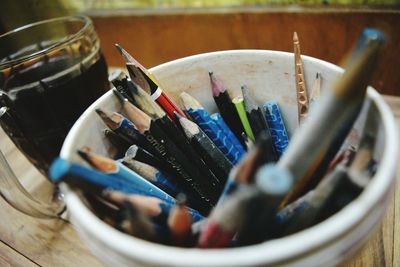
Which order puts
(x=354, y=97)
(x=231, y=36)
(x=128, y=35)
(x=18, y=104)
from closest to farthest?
1. (x=354, y=97)
2. (x=18, y=104)
3. (x=231, y=36)
4. (x=128, y=35)

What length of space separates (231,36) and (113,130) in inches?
17.2

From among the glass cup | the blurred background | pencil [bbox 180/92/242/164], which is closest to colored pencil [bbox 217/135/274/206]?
pencil [bbox 180/92/242/164]

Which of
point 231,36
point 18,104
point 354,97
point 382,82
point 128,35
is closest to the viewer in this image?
point 354,97

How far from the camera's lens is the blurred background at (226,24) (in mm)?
479

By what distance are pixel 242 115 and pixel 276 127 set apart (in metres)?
0.03

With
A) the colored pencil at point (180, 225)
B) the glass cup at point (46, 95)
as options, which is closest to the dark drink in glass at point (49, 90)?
the glass cup at point (46, 95)

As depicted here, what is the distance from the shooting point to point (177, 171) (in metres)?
0.23

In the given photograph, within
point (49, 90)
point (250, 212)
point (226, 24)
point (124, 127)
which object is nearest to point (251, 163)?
point (250, 212)

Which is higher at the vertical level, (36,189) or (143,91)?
(143,91)

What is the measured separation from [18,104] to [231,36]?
0.40m

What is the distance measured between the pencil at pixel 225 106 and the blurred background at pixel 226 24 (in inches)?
12.4

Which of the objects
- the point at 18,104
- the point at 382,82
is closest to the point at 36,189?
the point at 18,104

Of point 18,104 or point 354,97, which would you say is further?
point 18,104

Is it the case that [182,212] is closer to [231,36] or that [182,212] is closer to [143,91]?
[143,91]
